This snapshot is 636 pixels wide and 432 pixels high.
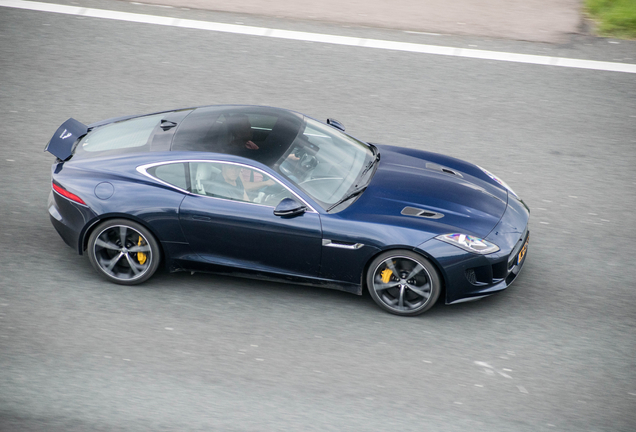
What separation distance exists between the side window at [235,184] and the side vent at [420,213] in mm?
1043

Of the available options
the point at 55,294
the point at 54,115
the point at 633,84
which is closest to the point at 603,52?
the point at 633,84

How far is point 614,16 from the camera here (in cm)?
1225

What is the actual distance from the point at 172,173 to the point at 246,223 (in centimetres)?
84

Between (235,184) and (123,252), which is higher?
(235,184)

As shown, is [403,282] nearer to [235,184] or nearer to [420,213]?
[420,213]

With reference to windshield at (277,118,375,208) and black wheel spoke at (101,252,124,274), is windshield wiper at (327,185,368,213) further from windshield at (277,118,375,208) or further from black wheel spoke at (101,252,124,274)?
black wheel spoke at (101,252,124,274)

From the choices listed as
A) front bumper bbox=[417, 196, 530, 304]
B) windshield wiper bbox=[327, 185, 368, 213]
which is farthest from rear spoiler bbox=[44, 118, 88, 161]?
front bumper bbox=[417, 196, 530, 304]

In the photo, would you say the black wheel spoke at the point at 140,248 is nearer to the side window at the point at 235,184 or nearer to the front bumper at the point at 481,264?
the side window at the point at 235,184

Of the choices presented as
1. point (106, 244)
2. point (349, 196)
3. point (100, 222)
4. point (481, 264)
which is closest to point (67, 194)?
point (100, 222)

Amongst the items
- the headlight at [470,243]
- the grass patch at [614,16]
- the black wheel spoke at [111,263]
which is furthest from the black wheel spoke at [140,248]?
the grass patch at [614,16]

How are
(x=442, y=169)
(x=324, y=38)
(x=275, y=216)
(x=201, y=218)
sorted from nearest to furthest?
(x=275, y=216), (x=201, y=218), (x=442, y=169), (x=324, y=38)

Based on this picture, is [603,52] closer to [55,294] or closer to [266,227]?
[266,227]

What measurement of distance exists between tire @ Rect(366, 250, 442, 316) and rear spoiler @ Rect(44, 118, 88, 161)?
316 centimetres

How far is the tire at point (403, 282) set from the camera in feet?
20.3
